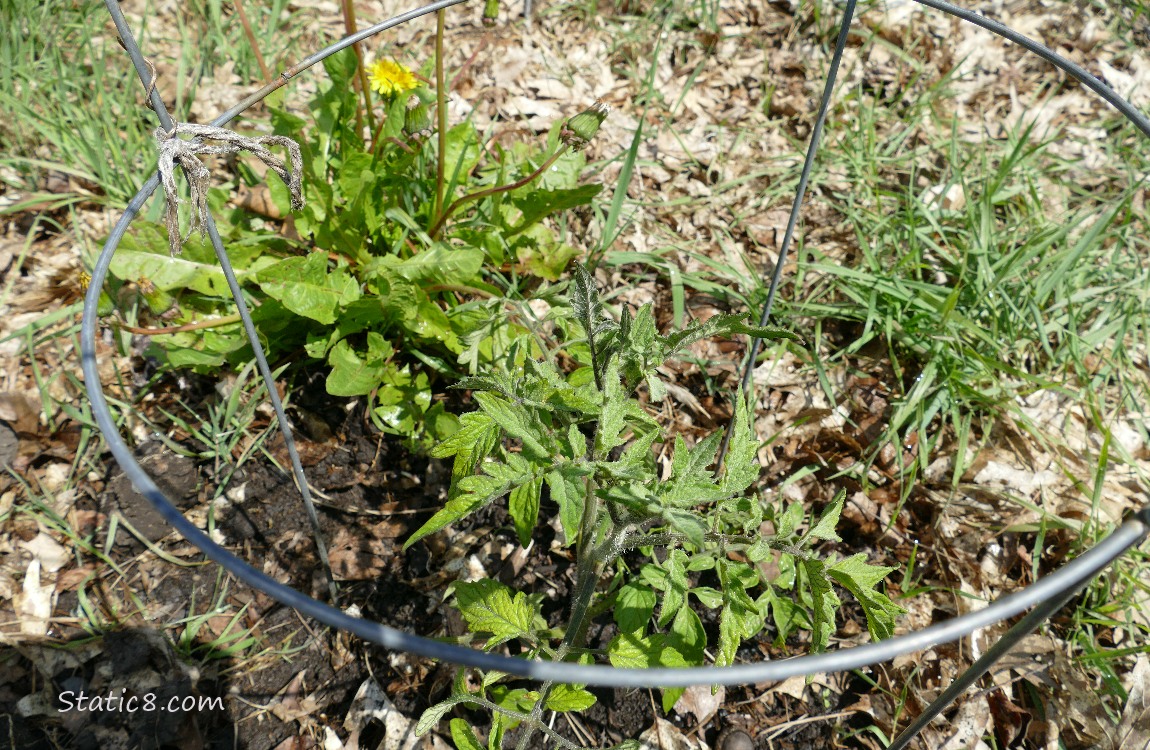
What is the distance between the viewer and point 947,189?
105 inches

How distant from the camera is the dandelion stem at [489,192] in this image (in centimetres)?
196

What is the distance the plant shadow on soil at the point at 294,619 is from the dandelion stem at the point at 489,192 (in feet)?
1.94

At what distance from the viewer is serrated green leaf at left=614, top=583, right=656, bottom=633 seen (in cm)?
151

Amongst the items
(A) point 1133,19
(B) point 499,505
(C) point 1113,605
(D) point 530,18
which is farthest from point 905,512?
(A) point 1133,19

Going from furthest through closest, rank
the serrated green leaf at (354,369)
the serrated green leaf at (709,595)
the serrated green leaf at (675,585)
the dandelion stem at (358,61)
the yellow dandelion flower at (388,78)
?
the yellow dandelion flower at (388,78) < the serrated green leaf at (354,369) < the dandelion stem at (358,61) < the serrated green leaf at (709,595) < the serrated green leaf at (675,585)

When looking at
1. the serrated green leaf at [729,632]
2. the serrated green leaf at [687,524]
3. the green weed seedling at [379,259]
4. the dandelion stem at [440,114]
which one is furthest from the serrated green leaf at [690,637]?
Answer: the dandelion stem at [440,114]

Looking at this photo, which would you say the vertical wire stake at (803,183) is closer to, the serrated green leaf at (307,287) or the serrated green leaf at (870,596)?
the serrated green leaf at (870,596)

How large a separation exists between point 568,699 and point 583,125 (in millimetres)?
1221

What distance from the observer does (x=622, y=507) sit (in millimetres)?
1317

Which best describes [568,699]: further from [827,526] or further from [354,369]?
[354,369]

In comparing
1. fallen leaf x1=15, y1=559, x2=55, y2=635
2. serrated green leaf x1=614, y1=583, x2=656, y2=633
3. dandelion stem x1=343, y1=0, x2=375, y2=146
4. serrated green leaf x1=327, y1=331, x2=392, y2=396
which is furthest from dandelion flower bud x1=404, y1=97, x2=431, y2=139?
fallen leaf x1=15, y1=559, x2=55, y2=635

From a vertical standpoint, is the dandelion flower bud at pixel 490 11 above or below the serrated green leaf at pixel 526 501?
above

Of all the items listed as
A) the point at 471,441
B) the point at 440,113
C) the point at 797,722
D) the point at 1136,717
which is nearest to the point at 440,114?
the point at 440,113

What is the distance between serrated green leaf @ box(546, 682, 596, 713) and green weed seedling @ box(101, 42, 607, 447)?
761 millimetres
